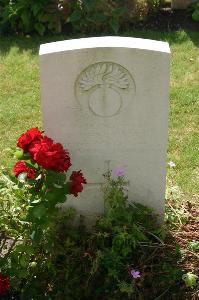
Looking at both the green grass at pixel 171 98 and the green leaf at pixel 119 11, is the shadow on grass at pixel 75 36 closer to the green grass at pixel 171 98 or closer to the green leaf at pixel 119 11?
the green grass at pixel 171 98

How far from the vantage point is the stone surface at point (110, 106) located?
10.5 ft

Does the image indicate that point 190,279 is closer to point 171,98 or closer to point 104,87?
point 104,87

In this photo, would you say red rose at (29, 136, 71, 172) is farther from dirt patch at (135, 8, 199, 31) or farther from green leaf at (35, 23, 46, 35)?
dirt patch at (135, 8, 199, 31)

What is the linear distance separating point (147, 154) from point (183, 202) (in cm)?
74

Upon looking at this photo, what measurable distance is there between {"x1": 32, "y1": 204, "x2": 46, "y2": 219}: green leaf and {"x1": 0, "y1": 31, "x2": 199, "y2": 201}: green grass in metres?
1.25

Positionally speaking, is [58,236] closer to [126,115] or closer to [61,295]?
[61,295]

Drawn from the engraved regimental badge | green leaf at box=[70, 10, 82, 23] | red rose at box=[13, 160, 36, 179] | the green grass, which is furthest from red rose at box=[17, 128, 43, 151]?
green leaf at box=[70, 10, 82, 23]

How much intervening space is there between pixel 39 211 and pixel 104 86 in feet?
2.67

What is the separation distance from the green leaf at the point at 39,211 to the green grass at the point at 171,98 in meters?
1.25

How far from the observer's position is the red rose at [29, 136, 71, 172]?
3.04 m

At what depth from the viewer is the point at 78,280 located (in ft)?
11.2

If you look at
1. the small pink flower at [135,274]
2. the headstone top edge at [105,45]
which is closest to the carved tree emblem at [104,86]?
the headstone top edge at [105,45]

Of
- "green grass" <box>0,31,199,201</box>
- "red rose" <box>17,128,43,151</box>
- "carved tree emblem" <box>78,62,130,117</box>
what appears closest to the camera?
"red rose" <box>17,128,43,151</box>

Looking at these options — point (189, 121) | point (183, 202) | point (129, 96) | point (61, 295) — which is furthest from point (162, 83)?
point (189, 121)
